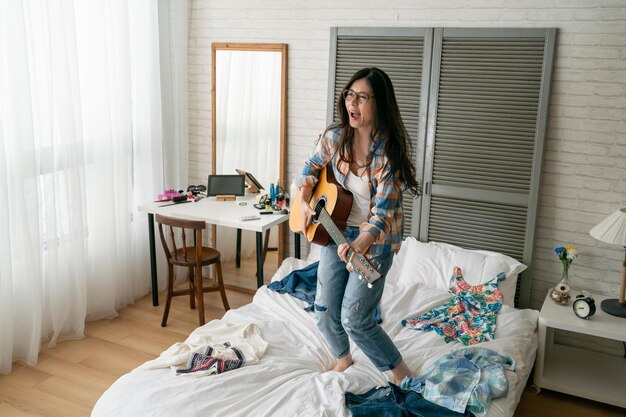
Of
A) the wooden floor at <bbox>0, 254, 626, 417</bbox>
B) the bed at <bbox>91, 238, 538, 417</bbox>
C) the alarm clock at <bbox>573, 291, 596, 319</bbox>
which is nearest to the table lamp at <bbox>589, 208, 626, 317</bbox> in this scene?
A: the alarm clock at <bbox>573, 291, 596, 319</bbox>

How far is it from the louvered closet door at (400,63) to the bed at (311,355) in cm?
49

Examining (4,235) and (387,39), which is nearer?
(4,235)

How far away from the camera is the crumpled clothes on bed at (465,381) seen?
251cm

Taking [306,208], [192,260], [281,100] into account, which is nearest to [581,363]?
[306,208]

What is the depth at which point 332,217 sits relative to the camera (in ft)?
8.72

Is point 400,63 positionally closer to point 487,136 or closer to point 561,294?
point 487,136

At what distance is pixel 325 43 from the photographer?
425 cm

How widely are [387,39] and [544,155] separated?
3.78 ft

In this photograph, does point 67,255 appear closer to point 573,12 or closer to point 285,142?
point 285,142

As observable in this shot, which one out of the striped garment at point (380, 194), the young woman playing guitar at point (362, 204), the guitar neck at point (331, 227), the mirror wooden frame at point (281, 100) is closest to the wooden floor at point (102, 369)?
the mirror wooden frame at point (281, 100)

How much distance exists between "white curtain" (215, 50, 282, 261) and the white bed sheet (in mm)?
1254

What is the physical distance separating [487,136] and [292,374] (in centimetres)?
189

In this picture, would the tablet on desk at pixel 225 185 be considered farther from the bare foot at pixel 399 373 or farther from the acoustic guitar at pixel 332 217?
the bare foot at pixel 399 373

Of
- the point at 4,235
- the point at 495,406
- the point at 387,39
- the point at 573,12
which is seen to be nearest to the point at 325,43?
the point at 387,39
